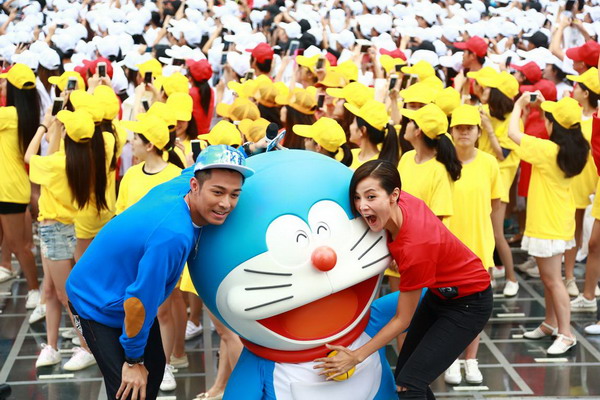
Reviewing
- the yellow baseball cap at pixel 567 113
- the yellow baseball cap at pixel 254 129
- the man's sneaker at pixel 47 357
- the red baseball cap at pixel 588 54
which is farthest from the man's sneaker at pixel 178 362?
the red baseball cap at pixel 588 54

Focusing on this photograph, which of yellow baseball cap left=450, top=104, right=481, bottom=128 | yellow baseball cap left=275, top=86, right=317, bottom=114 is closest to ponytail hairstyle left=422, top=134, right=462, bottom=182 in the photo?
yellow baseball cap left=450, top=104, right=481, bottom=128

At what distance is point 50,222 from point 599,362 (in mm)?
4216

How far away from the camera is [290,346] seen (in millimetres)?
4434

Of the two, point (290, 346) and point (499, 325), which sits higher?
point (290, 346)

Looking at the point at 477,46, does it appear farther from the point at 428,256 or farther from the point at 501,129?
the point at 428,256

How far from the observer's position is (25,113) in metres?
7.79

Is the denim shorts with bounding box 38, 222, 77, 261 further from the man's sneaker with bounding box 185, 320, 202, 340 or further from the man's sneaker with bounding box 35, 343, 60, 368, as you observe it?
the man's sneaker with bounding box 185, 320, 202, 340

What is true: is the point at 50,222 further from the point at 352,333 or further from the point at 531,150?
the point at 531,150

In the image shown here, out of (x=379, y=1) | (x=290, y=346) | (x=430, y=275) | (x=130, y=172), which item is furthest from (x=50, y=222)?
(x=379, y=1)

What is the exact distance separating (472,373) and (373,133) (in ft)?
6.15

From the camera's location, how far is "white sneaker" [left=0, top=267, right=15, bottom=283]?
867 centimetres

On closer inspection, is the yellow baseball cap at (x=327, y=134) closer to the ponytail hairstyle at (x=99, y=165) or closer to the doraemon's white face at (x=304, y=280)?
the ponytail hairstyle at (x=99, y=165)

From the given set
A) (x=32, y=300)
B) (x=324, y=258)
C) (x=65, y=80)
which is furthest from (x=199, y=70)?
(x=324, y=258)

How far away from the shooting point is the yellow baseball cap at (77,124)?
6281mm
